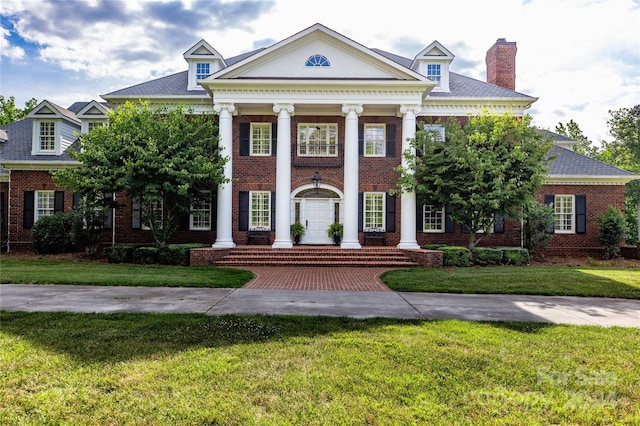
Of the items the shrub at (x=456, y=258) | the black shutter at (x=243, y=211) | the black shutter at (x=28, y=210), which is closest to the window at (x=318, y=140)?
the black shutter at (x=243, y=211)

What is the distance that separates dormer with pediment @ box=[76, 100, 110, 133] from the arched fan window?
10303 mm

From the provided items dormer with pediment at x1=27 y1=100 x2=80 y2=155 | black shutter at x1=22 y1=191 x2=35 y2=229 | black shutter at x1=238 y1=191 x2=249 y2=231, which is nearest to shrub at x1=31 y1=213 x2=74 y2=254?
black shutter at x1=22 y1=191 x2=35 y2=229

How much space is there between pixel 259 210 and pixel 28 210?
11399mm

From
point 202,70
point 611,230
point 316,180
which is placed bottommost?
point 611,230

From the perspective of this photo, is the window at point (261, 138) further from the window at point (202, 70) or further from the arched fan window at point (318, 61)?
the window at point (202, 70)

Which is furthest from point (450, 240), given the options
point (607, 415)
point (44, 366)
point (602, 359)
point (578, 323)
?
point (44, 366)

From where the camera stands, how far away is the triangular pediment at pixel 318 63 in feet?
56.8

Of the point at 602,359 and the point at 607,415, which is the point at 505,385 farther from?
the point at 602,359

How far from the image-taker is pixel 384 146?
18969mm

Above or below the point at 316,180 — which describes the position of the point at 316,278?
below

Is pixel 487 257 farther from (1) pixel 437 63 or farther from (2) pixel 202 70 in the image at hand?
(2) pixel 202 70

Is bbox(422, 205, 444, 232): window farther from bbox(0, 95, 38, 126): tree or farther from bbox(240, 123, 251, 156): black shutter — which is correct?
bbox(0, 95, 38, 126): tree

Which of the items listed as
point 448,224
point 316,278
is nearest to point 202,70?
point 316,278

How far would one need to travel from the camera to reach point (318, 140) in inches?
752
